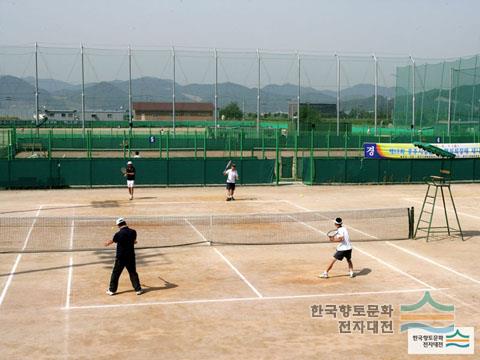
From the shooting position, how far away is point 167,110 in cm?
13888

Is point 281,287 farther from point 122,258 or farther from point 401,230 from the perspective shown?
point 401,230

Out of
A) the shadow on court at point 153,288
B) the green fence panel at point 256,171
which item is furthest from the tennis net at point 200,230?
the green fence panel at point 256,171

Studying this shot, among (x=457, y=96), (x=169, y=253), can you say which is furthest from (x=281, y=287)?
(x=457, y=96)

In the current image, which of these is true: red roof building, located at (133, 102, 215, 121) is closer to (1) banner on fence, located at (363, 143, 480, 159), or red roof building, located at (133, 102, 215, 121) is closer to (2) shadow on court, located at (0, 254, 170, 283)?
(1) banner on fence, located at (363, 143, 480, 159)

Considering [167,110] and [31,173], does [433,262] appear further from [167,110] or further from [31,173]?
[167,110]

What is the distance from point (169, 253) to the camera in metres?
17.4

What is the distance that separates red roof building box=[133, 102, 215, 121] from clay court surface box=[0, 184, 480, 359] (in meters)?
109

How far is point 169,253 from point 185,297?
4.45 m

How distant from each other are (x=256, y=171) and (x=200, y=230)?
1507cm

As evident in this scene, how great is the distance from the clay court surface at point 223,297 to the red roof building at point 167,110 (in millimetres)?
109311

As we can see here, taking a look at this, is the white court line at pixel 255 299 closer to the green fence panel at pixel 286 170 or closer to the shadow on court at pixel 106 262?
the shadow on court at pixel 106 262

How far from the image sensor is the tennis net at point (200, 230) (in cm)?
1862

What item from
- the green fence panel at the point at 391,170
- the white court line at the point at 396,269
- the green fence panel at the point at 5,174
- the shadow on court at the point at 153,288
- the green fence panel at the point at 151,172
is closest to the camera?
the shadow on court at the point at 153,288

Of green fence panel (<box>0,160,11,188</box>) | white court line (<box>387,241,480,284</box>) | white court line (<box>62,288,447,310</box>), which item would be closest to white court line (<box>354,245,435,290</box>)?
white court line (<box>62,288,447,310</box>)
